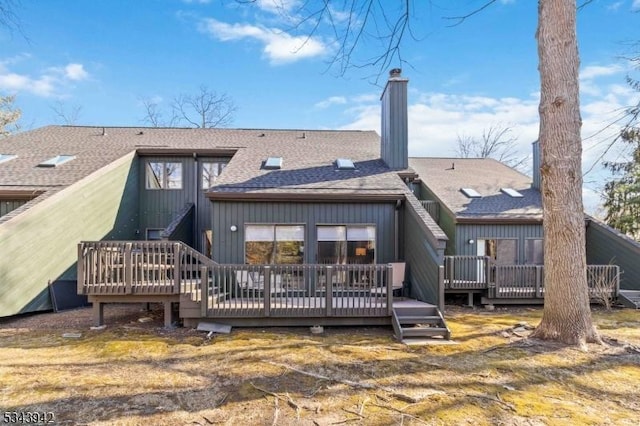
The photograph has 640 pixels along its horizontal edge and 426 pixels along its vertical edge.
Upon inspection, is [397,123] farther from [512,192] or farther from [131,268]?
[131,268]

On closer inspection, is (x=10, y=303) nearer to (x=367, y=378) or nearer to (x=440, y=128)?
(x=367, y=378)

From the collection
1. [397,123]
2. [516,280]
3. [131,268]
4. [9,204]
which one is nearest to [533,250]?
[516,280]

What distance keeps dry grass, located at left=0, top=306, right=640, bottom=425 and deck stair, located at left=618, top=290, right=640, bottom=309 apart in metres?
3.20

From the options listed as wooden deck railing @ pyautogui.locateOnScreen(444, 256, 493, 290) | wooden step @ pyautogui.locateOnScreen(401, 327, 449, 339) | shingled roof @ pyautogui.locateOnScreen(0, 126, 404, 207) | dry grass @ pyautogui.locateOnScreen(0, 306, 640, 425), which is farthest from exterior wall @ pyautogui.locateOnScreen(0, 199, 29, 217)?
wooden deck railing @ pyautogui.locateOnScreen(444, 256, 493, 290)

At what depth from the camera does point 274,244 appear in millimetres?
8352

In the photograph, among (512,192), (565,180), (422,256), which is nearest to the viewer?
(565,180)

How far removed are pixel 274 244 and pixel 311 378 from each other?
4.52m

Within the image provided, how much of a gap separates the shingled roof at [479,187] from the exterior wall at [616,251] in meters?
1.87

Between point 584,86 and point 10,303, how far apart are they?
538 inches

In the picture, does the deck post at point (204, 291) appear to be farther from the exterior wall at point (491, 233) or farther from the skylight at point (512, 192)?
the skylight at point (512, 192)

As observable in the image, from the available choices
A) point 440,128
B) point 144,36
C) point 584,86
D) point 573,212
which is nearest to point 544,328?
point 573,212

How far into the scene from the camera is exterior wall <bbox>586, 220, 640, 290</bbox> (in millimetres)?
9242

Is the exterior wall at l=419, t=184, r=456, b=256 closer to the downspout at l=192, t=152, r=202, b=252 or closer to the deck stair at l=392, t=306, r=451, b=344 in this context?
the deck stair at l=392, t=306, r=451, b=344

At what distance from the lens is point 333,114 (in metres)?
16.8
